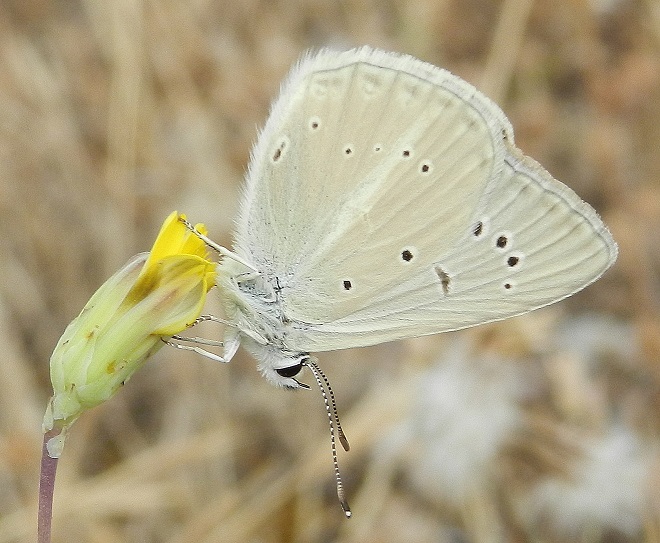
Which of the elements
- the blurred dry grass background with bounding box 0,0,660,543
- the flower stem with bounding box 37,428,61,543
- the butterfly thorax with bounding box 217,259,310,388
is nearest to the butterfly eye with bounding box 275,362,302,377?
the butterfly thorax with bounding box 217,259,310,388

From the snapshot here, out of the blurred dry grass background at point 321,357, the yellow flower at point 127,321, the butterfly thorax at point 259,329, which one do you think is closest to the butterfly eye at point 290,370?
the butterfly thorax at point 259,329

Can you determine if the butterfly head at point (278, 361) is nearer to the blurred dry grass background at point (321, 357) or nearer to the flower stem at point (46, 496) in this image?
the flower stem at point (46, 496)

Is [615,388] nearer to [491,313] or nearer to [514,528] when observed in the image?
[514,528]

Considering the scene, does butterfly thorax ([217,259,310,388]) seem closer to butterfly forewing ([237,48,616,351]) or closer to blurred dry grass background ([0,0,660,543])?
butterfly forewing ([237,48,616,351])

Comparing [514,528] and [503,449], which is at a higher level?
[503,449]

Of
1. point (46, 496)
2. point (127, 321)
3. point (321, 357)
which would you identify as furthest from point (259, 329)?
point (321, 357)

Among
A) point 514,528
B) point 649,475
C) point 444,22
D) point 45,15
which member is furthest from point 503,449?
point 45,15
